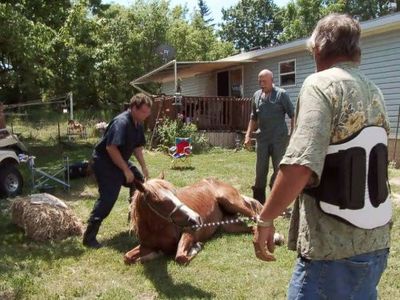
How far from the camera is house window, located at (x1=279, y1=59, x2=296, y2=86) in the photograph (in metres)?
16.5

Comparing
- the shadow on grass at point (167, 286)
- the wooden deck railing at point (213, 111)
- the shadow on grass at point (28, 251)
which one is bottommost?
the shadow on grass at point (167, 286)

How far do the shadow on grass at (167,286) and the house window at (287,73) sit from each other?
12.5 m

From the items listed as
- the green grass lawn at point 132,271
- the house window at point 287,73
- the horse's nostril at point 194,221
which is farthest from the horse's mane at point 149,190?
the house window at point 287,73

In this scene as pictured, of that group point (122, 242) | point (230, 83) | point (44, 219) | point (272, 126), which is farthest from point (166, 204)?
point (230, 83)

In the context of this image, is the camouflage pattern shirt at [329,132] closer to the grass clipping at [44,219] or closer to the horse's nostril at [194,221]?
the horse's nostril at [194,221]

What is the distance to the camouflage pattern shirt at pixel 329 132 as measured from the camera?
196 cm

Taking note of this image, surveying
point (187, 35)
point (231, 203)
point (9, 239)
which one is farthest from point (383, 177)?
point (187, 35)

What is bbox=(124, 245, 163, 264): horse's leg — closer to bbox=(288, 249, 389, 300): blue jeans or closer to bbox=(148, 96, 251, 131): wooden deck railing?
A: bbox=(288, 249, 389, 300): blue jeans

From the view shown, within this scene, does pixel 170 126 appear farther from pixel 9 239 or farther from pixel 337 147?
pixel 337 147

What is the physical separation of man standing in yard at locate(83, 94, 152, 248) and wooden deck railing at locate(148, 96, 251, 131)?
10.9 meters

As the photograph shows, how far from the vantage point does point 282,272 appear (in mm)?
4719

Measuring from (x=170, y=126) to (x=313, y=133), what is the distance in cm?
1354

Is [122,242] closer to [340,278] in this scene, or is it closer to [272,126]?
[272,126]

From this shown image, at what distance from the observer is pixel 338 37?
209 cm
